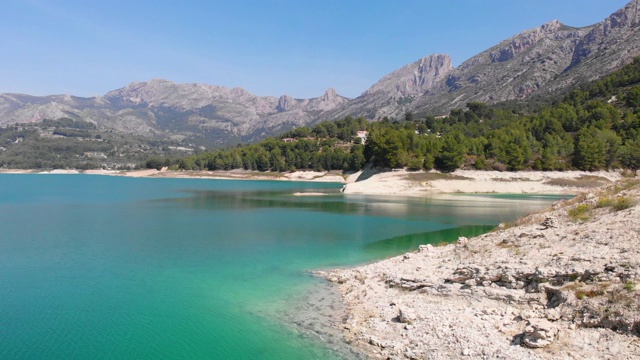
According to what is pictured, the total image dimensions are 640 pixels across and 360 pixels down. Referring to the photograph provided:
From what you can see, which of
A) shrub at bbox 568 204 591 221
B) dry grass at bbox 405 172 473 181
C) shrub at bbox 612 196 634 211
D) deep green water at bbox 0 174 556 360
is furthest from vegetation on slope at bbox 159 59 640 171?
shrub at bbox 612 196 634 211

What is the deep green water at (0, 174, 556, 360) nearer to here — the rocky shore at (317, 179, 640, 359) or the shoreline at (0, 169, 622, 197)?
the rocky shore at (317, 179, 640, 359)

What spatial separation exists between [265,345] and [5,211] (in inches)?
1916

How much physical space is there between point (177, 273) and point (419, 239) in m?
16.2

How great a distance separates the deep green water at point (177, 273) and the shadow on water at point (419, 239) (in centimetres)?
13

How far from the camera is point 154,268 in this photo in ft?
72.0

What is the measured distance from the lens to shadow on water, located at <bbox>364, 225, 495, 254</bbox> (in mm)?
26344

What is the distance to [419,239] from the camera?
29188 millimetres

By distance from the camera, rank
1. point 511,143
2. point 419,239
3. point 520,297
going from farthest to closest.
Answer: point 511,143
point 419,239
point 520,297

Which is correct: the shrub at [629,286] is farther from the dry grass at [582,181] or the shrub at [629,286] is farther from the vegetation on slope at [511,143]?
the dry grass at [582,181]

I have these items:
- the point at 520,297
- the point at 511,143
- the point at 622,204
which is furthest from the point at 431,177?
the point at 520,297

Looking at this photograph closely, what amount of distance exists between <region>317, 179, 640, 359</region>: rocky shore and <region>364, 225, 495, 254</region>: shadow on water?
275 inches

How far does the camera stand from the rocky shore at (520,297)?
10.8m

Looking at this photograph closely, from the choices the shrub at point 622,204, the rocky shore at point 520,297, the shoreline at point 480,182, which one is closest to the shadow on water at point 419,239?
the rocky shore at point 520,297

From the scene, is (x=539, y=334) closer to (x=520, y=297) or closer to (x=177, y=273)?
(x=520, y=297)
